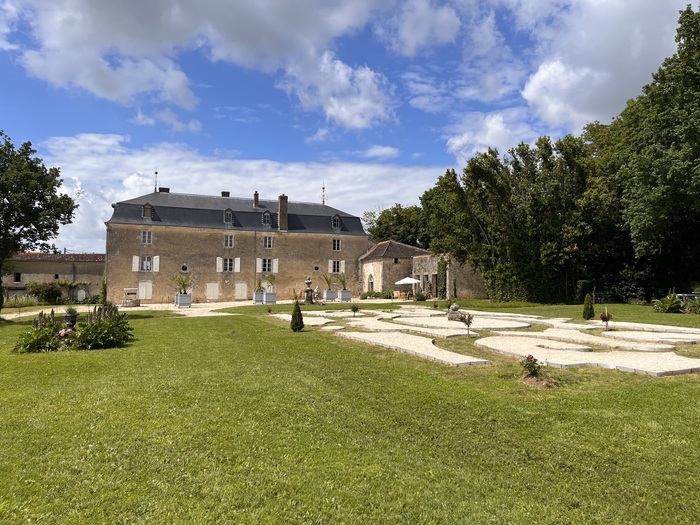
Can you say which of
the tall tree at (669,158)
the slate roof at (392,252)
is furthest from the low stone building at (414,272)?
the tall tree at (669,158)

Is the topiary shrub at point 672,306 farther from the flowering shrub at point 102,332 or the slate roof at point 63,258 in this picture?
the slate roof at point 63,258

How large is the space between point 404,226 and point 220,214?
1907cm

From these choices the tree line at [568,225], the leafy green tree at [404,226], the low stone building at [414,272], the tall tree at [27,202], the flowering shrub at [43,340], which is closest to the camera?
the flowering shrub at [43,340]

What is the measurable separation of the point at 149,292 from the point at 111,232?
4.80 m

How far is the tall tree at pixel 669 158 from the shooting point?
1989 centimetres

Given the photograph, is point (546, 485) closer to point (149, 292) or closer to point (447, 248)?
point (447, 248)

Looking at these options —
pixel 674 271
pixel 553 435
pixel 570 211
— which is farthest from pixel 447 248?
pixel 553 435

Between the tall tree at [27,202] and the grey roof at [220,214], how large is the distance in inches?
501

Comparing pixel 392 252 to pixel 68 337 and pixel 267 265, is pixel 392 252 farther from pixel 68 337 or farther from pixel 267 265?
pixel 68 337

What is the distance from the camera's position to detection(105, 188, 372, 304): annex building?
3300 centimetres

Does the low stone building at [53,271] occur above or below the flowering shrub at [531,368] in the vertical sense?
above

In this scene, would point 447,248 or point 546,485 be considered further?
point 447,248

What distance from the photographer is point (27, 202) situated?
1898cm

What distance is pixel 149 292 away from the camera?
3350cm
